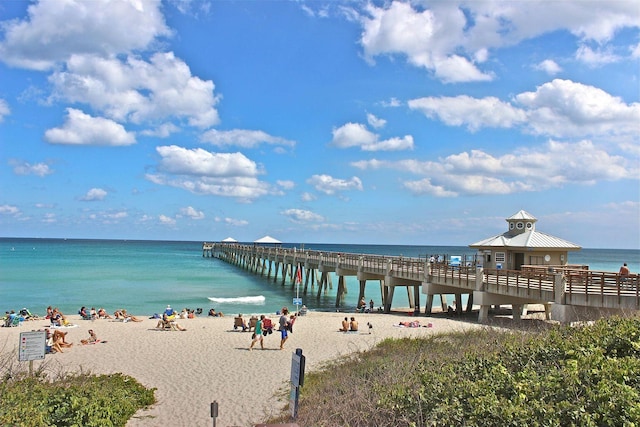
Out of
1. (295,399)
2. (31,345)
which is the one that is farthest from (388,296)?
(295,399)

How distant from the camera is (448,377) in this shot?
773 centimetres

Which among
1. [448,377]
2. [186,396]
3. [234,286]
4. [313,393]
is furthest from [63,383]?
[234,286]

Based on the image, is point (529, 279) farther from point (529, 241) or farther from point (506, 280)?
point (529, 241)

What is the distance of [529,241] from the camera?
2358cm

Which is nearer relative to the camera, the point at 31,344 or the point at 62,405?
the point at 62,405

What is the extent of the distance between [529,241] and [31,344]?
20.3m

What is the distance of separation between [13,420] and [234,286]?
42.2 meters

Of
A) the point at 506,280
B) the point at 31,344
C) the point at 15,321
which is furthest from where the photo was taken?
the point at 15,321

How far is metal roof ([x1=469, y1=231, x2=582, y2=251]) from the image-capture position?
76.3 ft

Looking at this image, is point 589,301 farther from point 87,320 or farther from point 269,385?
point 87,320

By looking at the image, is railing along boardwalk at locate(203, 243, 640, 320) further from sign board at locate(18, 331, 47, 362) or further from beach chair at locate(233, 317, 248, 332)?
sign board at locate(18, 331, 47, 362)

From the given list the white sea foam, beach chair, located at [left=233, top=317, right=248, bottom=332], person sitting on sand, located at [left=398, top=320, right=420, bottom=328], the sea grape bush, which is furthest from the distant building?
the white sea foam

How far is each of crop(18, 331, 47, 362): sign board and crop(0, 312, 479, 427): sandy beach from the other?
73.4 inches

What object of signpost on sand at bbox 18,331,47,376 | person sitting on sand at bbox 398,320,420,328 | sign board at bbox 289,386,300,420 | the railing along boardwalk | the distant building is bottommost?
person sitting on sand at bbox 398,320,420,328
